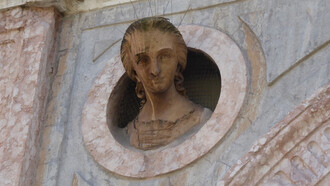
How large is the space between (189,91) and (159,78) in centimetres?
66

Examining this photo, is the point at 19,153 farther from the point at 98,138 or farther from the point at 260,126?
the point at 260,126

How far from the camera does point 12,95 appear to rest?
7402 millimetres

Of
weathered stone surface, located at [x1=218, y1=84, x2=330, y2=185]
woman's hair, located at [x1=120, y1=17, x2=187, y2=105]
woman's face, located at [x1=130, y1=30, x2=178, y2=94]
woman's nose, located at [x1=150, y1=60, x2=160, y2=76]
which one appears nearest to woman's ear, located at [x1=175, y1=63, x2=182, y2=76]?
woman's hair, located at [x1=120, y1=17, x2=187, y2=105]

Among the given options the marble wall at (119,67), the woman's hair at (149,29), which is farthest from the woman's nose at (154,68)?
the marble wall at (119,67)

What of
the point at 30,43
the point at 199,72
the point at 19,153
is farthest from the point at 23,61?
the point at 199,72

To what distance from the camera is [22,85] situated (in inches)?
292

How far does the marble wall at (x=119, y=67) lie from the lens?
255 inches

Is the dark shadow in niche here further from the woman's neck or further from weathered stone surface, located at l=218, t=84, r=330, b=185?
weathered stone surface, located at l=218, t=84, r=330, b=185

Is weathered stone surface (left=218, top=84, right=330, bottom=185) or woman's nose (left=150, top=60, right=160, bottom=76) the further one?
woman's nose (left=150, top=60, right=160, bottom=76)

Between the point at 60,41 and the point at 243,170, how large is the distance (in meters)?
2.04

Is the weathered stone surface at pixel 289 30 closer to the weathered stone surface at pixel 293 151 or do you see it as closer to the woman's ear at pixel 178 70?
the weathered stone surface at pixel 293 151

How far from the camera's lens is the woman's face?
6.82 metres

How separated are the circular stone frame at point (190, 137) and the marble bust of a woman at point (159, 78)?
0.14m

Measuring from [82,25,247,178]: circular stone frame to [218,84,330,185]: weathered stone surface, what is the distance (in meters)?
0.38
